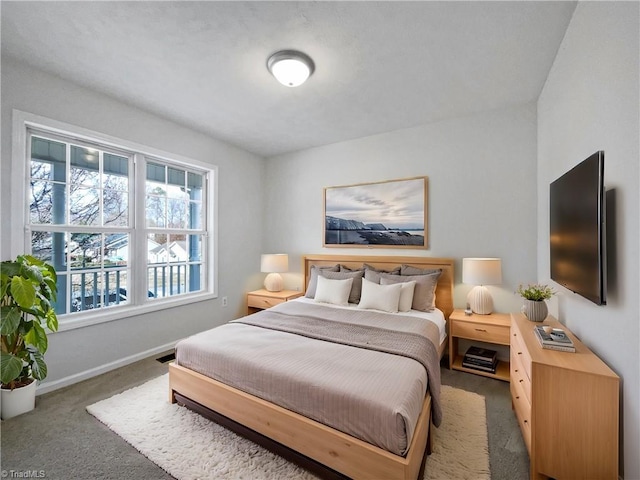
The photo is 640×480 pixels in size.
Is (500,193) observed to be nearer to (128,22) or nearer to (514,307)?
(514,307)

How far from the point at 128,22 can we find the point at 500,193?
136 inches

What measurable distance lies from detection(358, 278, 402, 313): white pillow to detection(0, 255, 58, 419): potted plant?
264cm

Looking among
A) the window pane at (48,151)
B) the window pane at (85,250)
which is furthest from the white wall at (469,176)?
the window pane at (48,151)

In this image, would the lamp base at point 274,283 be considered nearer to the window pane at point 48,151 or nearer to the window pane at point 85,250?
the window pane at point 85,250

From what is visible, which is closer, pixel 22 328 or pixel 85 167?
pixel 22 328

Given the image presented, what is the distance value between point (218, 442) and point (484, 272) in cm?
261

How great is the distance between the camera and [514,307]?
115 inches

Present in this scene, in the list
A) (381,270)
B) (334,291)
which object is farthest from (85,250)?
(381,270)

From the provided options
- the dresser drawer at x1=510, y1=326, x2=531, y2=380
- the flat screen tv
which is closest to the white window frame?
the dresser drawer at x1=510, y1=326, x2=531, y2=380

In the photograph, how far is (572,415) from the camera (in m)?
1.33

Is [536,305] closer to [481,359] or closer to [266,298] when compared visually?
[481,359]

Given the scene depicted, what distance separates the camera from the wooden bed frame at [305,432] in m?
1.31

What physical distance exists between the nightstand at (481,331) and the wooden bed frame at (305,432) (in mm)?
1231

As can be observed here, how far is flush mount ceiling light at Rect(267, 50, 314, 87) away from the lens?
209 cm
